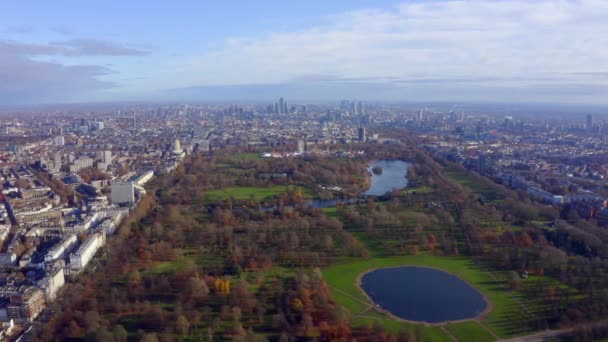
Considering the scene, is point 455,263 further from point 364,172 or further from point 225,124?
point 225,124

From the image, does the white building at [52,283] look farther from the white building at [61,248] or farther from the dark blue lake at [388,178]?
the dark blue lake at [388,178]

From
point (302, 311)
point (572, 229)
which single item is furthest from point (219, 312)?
point (572, 229)

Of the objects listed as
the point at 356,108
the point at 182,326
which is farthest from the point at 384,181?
the point at 356,108

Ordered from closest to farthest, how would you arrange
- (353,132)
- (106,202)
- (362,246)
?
(362,246) → (106,202) → (353,132)

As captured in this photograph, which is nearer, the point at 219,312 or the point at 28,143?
the point at 219,312

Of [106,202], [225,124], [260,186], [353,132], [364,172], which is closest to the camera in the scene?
[106,202]

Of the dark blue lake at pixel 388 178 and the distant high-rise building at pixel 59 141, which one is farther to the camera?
the distant high-rise building at pixel 59 141

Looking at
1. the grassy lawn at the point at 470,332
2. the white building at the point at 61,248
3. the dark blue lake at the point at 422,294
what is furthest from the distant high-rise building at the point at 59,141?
the grassy lawn at the point at 470,332
